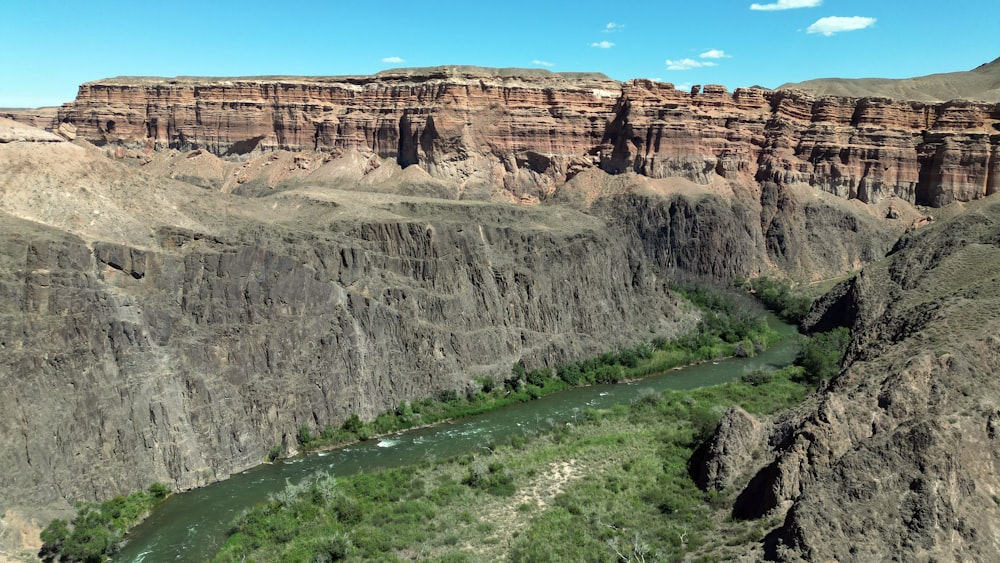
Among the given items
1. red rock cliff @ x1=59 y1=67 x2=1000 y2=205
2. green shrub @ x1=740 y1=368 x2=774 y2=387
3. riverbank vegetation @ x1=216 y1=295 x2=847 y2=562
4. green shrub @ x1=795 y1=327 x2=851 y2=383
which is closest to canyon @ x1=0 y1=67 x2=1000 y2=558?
red rock cliff @ x1=59 y1=67 x2=1000 y2=205

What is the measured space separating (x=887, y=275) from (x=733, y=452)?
138ft

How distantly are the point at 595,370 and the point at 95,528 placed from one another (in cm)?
3946

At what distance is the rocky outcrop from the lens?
81.1 feet

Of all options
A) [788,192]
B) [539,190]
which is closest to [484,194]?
[539,190]

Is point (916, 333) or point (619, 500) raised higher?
point (916, 333)

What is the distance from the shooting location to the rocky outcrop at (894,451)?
81.1 ft

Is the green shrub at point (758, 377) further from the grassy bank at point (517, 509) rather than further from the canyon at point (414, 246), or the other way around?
the grassy bank at point (517, 509)

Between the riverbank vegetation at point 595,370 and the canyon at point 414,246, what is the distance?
1357 millimetres

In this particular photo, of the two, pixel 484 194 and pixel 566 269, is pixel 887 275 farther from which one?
Answer: pixel 484 194

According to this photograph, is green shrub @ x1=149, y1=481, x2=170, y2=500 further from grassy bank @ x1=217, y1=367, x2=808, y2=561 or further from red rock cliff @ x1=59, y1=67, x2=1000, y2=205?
red rock cliff @ x1=59, y1=67, x2=1000, y2=205

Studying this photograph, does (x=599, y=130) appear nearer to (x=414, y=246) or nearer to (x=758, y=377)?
(x=414, y=246)

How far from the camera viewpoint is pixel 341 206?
67.5 metres

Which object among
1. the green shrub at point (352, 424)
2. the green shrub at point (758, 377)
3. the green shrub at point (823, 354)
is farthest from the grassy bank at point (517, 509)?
the green shrub at point (823, 354)

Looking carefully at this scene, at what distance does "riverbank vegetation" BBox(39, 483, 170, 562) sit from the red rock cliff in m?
65.5
